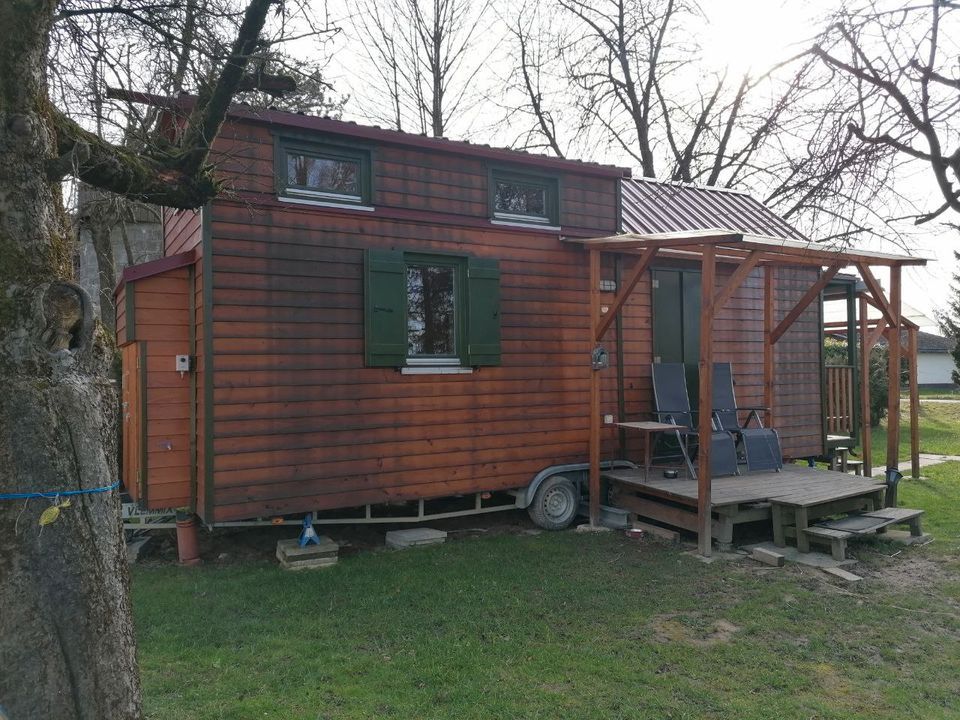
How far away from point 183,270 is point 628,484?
15.9 ft

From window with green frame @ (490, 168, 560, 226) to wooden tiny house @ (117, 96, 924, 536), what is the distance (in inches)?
0.7

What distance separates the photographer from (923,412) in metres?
22.1

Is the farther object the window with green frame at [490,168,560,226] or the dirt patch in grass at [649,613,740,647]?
the window with green frame at [490,168,560,226]

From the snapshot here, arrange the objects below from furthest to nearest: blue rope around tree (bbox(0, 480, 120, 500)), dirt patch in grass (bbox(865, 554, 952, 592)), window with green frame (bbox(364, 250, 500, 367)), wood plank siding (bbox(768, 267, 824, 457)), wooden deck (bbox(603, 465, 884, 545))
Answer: wood plank siding (bbox(768, 267, 824, 457)) < window with green frame (bbox(364, 250, 500, 367)) < wooden deck (bbox(603, 465, 884, 545)) < dirt patch in grass (bbox(865, 554, 952, 592)) < blue rope around tree (bbox(0, 480, 120, 500))

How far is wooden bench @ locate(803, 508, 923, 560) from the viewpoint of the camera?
637cm

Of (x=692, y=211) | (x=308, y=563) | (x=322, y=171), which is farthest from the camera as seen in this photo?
(x=692, y=211)

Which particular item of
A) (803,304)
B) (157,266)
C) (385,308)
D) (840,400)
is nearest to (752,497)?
(803,304)

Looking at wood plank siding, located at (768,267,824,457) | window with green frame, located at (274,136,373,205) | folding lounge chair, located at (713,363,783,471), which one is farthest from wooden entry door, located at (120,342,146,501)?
wood plank siding, located at (768,267,824,457)

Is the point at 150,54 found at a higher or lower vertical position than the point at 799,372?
higher

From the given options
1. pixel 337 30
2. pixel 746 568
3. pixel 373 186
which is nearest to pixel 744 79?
pixel 337 30

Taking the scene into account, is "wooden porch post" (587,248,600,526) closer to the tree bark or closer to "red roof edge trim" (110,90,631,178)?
"red roof edge trim" (110,90,631,178)

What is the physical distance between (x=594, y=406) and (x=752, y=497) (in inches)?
70.2

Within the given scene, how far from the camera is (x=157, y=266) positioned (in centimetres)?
632

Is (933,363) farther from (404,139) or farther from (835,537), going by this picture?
(404,139)
